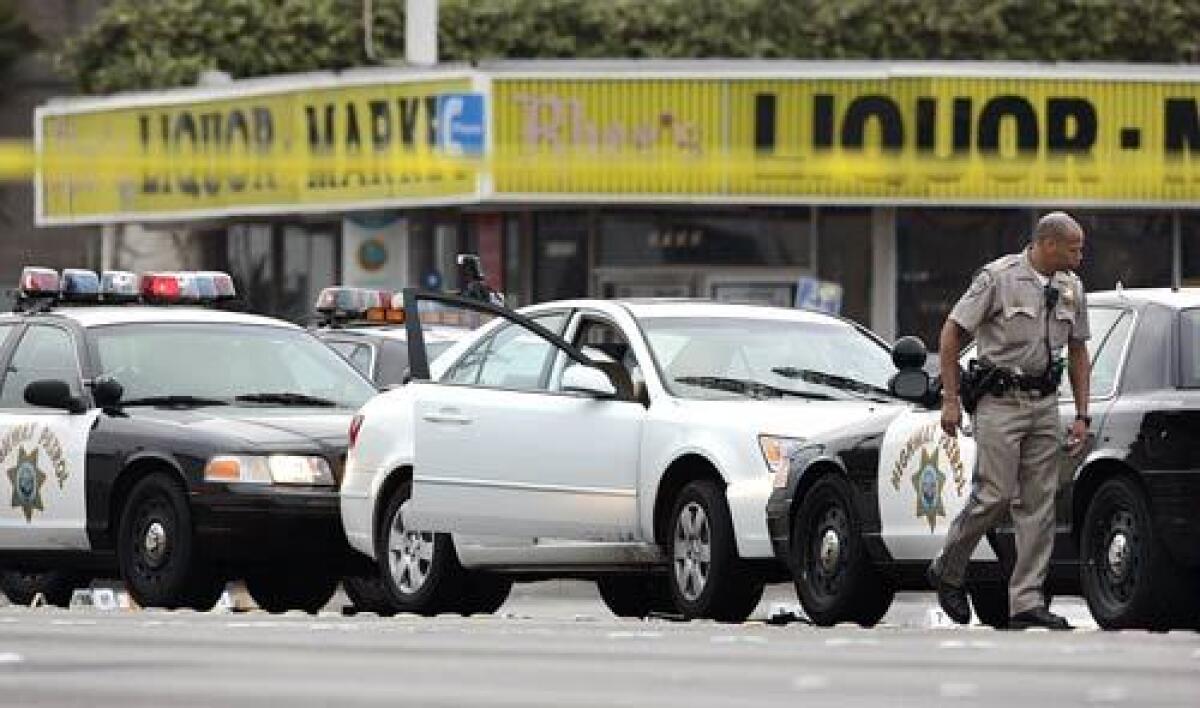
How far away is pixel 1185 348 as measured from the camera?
1312 cm

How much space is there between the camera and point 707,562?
47.1 ft

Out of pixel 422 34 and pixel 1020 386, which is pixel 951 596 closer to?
pixel 1020 386

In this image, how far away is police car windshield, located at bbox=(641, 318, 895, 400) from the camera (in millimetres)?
15039

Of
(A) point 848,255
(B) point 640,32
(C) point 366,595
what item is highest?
(B) point 640,32

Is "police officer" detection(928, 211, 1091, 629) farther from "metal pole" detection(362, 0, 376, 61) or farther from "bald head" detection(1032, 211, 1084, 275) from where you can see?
"metal pole" detection(362, 0, 376, 61)

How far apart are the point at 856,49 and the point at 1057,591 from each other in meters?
23.5

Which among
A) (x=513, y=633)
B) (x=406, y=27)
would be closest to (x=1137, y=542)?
(x=513, y=633)

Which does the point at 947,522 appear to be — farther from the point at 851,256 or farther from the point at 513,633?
the point at 851,256

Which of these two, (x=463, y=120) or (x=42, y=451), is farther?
(x=463, y=120)

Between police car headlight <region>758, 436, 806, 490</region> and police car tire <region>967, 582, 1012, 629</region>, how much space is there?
3.25 ft

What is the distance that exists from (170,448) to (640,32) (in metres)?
21.9

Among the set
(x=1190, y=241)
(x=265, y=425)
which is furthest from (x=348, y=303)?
(x=1190, y=241)

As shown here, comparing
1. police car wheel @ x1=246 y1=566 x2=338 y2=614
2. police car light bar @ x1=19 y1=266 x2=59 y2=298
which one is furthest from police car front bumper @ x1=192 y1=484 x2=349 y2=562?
police car light bar @ x1=19 y1=266 x2=59 y2=298

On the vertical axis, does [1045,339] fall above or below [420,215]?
above
